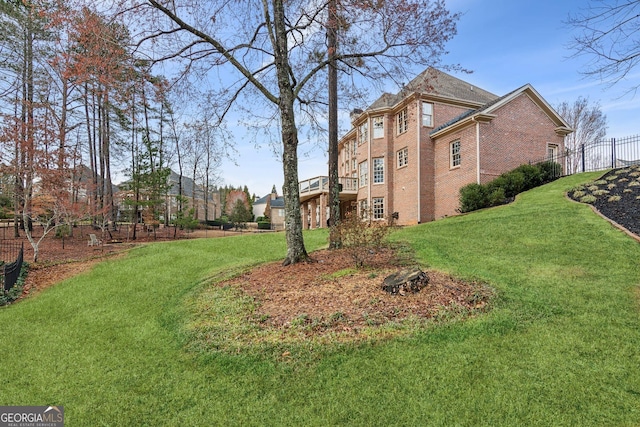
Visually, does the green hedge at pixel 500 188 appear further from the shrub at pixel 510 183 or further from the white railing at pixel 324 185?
the white railing at pixel 324 185

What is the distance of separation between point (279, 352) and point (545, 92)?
834 inches

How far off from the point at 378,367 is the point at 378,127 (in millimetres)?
20138

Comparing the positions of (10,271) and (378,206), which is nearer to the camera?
(10,271)

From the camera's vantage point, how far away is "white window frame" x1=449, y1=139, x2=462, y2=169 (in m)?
17.3

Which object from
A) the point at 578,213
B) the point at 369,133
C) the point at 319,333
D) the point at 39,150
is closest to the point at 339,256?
the point at 319,333

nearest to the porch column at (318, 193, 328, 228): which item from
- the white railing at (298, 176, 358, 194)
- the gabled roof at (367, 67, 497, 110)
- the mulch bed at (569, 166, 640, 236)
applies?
the white railing at (298, 176, 358, 194)

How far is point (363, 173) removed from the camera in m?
23.0

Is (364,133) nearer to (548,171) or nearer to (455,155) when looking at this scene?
(455,155)

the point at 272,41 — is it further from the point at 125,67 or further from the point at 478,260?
the point at 478,260

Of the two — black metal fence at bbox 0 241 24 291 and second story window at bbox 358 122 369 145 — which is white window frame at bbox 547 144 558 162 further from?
black metal fence at bbox 0 241 24 291

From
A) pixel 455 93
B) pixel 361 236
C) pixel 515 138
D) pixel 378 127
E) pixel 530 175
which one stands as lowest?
pixel 361 236

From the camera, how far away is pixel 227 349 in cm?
395

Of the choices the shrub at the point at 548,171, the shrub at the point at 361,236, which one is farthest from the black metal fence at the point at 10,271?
the shrub at the point at 548,171

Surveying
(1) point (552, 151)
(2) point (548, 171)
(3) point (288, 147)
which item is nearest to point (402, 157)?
(2) point (548, 171)
